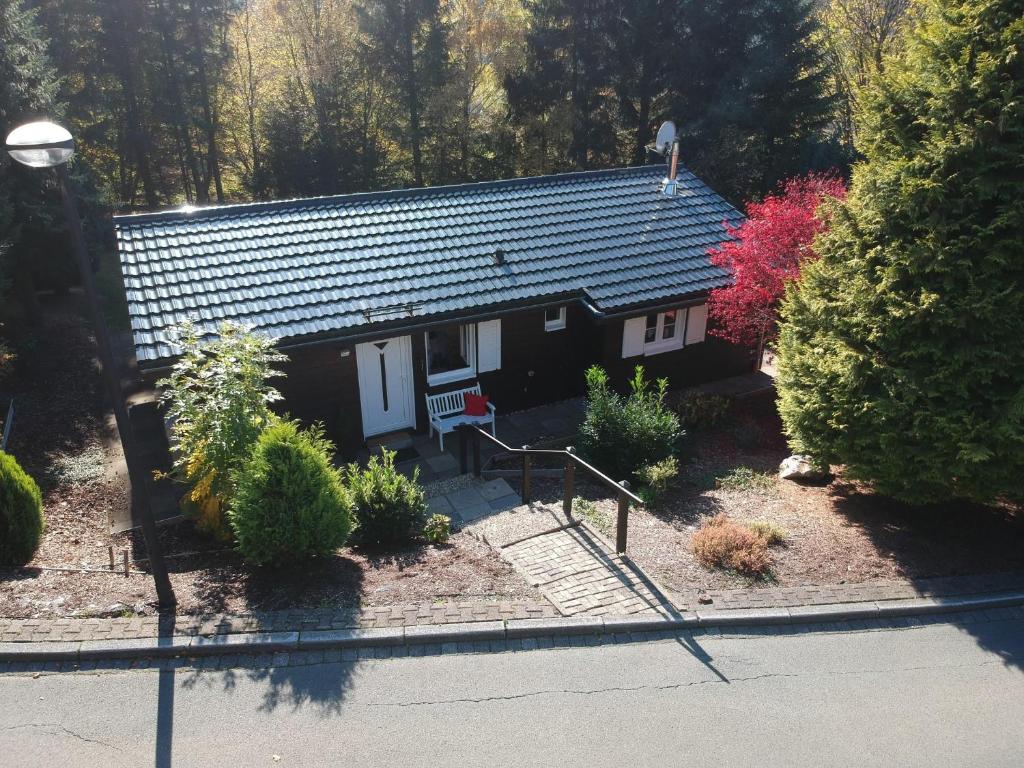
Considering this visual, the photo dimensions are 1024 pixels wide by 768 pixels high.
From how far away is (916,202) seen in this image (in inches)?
352

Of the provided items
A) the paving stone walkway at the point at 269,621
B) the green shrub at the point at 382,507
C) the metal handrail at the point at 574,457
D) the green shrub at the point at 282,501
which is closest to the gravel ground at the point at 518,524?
the metal handrail at the point at 574,457

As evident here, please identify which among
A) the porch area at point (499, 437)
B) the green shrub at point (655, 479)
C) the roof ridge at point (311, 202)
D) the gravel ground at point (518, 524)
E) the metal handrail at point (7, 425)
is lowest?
the metal handrail at point (7, 425)

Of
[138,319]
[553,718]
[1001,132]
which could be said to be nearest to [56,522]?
[138,319]

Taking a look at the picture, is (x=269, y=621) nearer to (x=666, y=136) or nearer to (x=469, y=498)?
(x=469, y=498)

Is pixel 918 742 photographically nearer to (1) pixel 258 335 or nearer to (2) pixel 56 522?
(1) pixel 258 335

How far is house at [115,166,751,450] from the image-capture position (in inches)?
495

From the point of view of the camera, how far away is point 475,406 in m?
13.6

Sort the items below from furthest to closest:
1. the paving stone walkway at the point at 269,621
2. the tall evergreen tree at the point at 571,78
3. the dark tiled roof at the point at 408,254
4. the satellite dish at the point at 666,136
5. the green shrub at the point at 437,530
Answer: the tall evergreen tree at the point at 571,78, the satellite dish at the point at 666,136, the dark tiled roof at the point at 408,254, the green shrub at the point at 437,530, the paving stone walkway at the point at 269,621

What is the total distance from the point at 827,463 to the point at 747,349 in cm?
648

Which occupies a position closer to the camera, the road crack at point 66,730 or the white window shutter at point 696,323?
the road crack at point 66,730

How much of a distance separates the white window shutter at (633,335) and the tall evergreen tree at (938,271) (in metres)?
5.14

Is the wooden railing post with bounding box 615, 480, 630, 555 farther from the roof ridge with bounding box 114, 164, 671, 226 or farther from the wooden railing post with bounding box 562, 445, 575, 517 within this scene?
the roof ridge with bounding box 114, 164, 671, 226

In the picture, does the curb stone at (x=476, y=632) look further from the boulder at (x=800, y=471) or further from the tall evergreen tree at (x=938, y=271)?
the boulder at (x=800, y=471)

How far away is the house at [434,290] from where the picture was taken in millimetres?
12578
